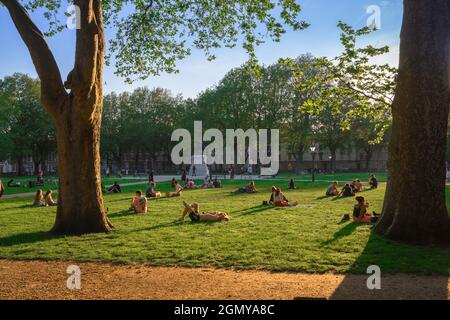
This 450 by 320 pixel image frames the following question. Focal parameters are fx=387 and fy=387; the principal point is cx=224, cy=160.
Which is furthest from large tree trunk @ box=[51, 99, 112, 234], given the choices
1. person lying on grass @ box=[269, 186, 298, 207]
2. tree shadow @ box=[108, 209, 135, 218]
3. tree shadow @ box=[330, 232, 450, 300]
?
person lying on grass @ box=[269, 186, 298, 207]

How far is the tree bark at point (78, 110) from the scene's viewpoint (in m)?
11.0

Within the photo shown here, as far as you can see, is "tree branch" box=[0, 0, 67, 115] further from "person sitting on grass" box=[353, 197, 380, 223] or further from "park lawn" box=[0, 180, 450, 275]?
"person sitting on grass" box=[353, 197, 380, 223]

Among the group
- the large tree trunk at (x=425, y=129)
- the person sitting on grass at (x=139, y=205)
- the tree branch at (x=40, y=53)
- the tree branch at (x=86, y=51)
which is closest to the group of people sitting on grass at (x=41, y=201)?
the person sitting on grass at (x=139, y=205)

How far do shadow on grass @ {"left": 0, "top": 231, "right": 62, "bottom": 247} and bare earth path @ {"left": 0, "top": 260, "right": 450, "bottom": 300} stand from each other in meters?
2.91

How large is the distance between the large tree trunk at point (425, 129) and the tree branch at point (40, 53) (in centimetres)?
967

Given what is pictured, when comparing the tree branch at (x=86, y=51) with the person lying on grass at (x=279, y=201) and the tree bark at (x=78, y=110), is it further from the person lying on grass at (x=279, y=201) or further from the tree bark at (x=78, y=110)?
the person lying on grass at (x=279, y=201)

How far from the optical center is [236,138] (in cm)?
6053

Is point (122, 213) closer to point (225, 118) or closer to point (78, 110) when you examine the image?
point (78, 110)

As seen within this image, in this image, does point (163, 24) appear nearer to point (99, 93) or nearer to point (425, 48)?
point (99, 93)

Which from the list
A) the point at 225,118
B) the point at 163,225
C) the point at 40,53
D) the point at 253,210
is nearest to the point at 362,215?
the point at 253,210

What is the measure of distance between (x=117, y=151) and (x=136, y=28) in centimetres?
7237

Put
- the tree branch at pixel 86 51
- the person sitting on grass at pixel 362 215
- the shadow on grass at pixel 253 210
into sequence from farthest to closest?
the shadow on grass at pixel 253 210 → the person sitting on grass at pixel 362 215 → the tree branch at pixel 86 51

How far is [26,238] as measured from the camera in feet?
36.0
